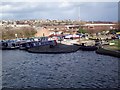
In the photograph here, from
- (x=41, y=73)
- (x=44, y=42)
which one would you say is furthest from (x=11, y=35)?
(x=41, y=73)

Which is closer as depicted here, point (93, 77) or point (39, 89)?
point (39, 89)

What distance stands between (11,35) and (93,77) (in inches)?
813

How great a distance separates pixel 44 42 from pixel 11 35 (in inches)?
315

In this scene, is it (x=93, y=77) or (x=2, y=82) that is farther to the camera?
(x=93, y=77)

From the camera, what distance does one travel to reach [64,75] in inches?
335

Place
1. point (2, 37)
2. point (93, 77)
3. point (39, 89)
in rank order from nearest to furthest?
point (39, 89), point (93, 77), point (2, 37)

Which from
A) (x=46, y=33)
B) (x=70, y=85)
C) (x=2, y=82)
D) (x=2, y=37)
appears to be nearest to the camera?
(x=70, y=85)

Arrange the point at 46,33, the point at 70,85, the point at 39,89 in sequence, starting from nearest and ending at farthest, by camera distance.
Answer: the point at 39,89 → the point at 70,85 → the point at 46,33

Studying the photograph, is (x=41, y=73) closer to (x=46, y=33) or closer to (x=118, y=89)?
(x=118, y=89)

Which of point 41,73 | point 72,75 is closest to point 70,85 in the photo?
point 72,75

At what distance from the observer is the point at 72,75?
844cm

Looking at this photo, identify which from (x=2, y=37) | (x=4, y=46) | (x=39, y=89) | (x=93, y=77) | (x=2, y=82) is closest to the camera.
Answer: (x=39, y=89)

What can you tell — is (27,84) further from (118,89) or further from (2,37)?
(2,37)

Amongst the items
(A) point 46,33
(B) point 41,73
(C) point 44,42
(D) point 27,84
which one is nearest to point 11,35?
(A) point 46,33
